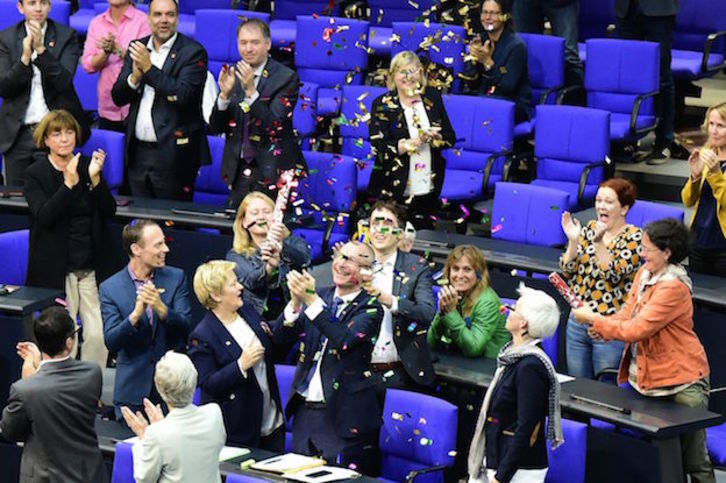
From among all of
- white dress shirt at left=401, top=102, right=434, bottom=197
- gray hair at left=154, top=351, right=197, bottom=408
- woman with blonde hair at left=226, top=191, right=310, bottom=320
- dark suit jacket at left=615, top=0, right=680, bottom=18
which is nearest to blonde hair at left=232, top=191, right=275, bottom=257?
woman with blonde hair at left=226, top=191, right=310, bottom=320

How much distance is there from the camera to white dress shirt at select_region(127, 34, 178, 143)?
9578 mm

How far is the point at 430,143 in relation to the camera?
9.14m

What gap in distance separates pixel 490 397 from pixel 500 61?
Answer: 14.9 ft

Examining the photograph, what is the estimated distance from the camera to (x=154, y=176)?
31.9 feet

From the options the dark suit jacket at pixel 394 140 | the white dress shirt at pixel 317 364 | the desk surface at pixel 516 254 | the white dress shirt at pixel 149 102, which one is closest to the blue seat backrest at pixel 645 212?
the desk surface at pixel 516 254

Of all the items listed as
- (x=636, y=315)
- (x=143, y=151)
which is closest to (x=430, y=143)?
(x=143, y=151)

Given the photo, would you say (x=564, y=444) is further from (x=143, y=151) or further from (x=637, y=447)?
(x=143, y=151)

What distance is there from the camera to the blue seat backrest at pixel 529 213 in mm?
8961

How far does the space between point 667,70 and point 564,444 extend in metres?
4.79

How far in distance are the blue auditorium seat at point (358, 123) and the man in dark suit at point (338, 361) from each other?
3.17 m

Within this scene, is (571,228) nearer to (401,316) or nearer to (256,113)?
(401,316)

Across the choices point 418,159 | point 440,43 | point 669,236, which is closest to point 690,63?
point 440,43

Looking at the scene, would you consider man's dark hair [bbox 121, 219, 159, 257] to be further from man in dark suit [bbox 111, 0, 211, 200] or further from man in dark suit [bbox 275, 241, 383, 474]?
man in dark suit [bbox 111, 0, 211, 200]

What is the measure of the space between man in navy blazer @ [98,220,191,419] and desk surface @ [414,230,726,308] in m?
1.72
